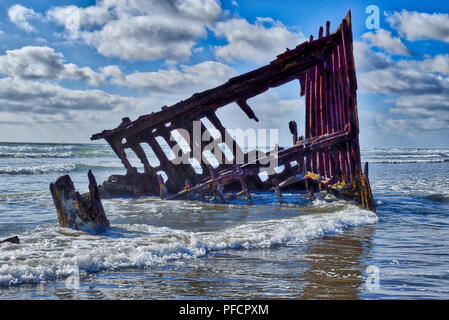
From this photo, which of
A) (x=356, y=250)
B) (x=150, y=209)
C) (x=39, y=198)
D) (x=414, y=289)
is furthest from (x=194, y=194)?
(x=414, y=289)

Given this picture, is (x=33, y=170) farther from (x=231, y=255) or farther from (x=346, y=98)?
(x=231, y=255)

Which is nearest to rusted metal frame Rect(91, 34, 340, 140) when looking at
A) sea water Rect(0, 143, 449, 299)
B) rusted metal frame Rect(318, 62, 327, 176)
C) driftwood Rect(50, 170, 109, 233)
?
rusted metal frame Rect(318, 62, 327, 176)

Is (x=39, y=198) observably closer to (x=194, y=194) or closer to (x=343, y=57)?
(x=194, y=194)

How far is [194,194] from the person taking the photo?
9.56 meters

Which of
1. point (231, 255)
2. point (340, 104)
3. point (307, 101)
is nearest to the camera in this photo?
point (231, 255)

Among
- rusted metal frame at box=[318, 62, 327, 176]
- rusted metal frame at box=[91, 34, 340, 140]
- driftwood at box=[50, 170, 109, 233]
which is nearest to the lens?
driftwood at box=[50, 170, 109, 233]

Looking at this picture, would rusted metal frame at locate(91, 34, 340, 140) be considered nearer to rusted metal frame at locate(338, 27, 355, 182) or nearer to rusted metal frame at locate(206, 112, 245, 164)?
rusted metal frame at locate(206, 112, 245, 164)

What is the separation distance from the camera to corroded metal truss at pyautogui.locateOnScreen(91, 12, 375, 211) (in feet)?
27.7

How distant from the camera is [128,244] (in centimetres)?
523

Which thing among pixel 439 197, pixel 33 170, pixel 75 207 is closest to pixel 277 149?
pixel 439 197

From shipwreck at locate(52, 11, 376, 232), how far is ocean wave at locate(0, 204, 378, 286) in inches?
68.8

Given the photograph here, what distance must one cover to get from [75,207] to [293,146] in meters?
4.79

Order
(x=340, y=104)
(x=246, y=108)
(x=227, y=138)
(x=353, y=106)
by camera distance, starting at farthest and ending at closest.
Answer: (x=227, y=138) < (x=246, y=108) < (x=340, y=104) < (x=353, y=106)

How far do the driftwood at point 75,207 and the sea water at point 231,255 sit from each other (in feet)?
0.54
